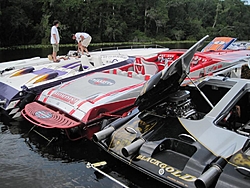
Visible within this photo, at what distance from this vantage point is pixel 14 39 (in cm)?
3288

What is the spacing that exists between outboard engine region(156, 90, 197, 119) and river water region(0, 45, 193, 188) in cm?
91

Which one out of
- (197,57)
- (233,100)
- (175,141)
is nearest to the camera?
(175,141)

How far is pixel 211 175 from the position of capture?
271cm

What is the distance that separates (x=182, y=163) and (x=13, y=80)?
495 centimetres

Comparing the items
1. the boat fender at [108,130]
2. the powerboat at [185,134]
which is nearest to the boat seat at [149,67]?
the powerboat at [185,134]

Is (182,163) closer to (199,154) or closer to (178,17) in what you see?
(199,154)

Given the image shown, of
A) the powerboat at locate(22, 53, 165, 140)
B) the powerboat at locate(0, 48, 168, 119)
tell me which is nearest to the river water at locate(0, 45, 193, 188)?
the powerboat at locate(22, 53, 165, 140)

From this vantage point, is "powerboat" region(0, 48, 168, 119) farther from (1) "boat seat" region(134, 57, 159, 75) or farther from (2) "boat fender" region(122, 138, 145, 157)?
(2) "boat fender" region(122, 138, 145, 157)

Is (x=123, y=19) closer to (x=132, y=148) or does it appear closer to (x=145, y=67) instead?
(x=145, y=67)

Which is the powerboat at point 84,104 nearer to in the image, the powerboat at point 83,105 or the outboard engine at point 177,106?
the powerboat at point 83,105

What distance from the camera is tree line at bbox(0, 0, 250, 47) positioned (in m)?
33.5

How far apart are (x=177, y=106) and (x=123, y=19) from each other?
146 ft

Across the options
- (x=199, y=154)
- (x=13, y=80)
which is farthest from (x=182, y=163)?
(x=13, y=80)

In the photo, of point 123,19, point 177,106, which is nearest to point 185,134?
point 177,106
